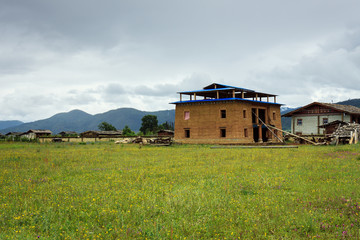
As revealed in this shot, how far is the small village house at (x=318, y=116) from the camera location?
52.3m

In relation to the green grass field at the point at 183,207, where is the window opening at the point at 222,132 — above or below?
above

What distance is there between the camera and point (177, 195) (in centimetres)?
914

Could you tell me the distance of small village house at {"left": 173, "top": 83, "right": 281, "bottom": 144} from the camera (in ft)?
141

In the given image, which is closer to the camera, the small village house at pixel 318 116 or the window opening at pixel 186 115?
the window opening at pixel 186 115

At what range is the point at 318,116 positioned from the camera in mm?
54438

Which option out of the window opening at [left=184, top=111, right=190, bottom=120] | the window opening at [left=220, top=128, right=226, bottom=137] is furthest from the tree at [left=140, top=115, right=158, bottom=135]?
the window opening at [left=220, top=128, right=226, bottom=137]

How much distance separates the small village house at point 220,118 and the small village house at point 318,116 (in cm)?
1012

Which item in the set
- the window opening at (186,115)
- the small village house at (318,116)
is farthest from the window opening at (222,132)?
the small village house at (318,116)

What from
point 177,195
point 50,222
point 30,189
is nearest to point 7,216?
point 50,222

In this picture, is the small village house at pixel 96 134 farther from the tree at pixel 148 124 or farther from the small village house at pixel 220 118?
the tree at pixel 148 124

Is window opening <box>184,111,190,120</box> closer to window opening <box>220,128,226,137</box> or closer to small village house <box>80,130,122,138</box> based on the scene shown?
window opening <box>220,128,226,137</box>

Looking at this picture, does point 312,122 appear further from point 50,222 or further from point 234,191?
point 50,222

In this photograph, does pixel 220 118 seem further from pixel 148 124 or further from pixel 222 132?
pixel 148 124

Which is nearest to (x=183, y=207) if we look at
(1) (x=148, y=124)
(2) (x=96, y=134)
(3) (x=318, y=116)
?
(3) (x=318, y=116)
